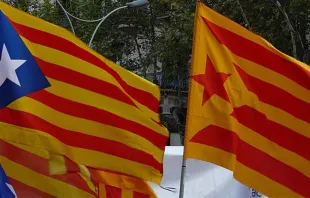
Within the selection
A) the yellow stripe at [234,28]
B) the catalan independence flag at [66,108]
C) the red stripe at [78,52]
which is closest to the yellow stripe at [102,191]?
the catalan independence flag at [66,108]

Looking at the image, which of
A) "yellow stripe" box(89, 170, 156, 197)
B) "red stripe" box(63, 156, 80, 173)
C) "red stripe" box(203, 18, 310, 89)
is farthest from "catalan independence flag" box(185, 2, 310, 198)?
"red stripe" box(63, 156, 80, 173)

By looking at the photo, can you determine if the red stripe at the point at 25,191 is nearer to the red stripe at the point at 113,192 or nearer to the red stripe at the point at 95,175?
the red stripe at the point at 95,175

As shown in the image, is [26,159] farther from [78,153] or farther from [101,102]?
[101,102]

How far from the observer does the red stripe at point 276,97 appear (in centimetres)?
465

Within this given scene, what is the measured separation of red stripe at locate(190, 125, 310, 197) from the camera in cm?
461

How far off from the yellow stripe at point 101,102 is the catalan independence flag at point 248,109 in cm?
45

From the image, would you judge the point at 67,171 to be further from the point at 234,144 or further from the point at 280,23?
the point at 280,23

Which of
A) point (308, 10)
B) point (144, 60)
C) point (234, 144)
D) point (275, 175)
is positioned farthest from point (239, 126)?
point (144, 60)

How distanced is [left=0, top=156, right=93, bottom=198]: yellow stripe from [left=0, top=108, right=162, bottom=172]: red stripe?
1.20ft

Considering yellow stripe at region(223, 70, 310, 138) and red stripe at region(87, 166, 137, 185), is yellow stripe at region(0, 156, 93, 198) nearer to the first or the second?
red stripe at region(87, 166, 137, 185)

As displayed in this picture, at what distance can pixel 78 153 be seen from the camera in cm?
481

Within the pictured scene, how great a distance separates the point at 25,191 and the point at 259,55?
7.00 ft

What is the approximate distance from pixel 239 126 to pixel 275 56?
61cm

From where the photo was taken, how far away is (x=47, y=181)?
4832 mm
